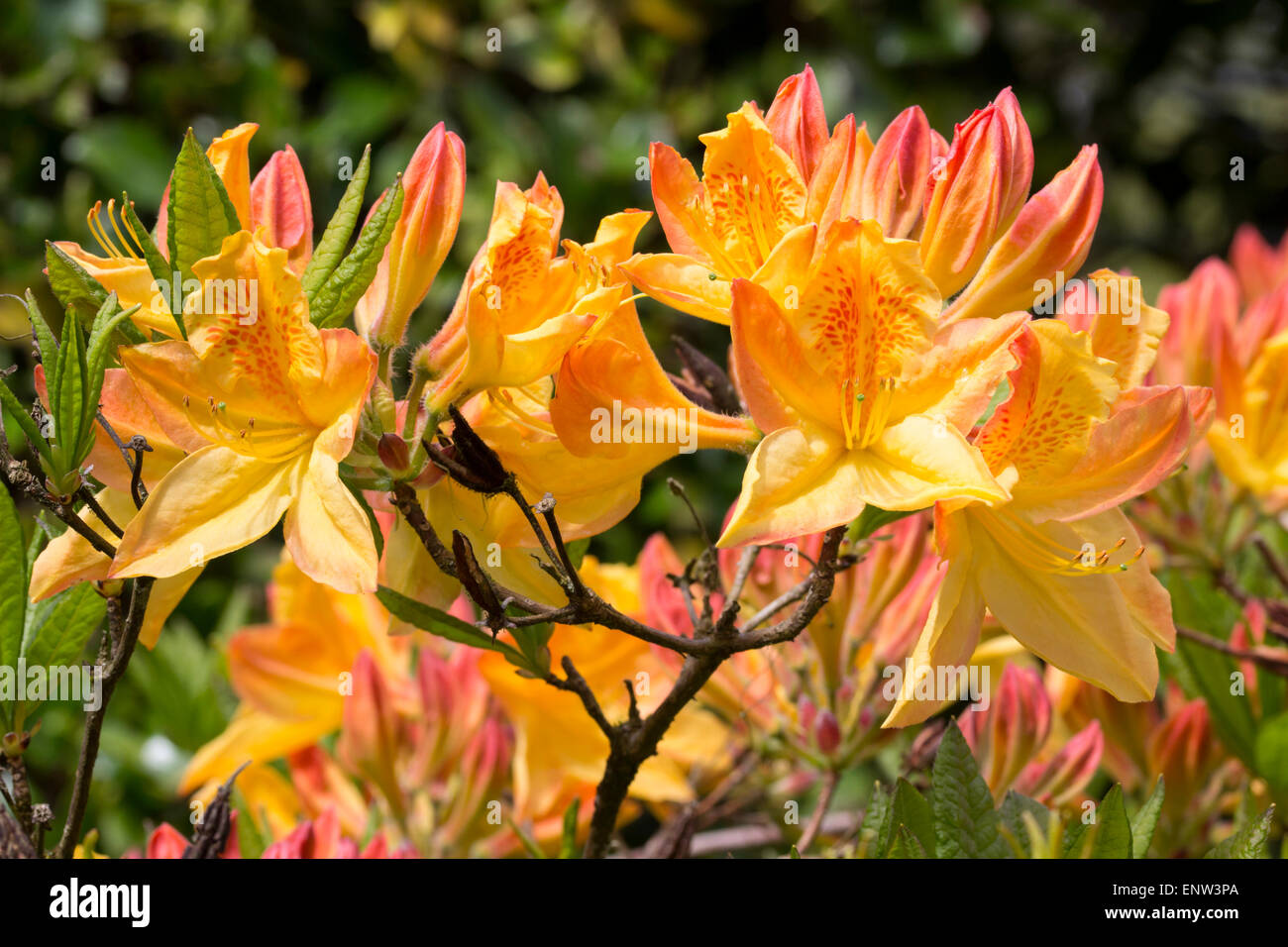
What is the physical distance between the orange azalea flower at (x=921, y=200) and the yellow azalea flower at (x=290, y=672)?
0.62 m

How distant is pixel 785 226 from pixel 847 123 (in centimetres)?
7

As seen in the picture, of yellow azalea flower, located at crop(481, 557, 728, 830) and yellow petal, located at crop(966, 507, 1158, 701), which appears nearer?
yellow petal, located at crop(966, 507, 1158, 701)

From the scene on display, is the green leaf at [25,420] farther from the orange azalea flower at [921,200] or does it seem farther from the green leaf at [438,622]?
the orange azalea flower at [921,200]

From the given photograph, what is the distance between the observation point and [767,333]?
2.20ft

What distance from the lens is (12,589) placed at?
31.0 inches

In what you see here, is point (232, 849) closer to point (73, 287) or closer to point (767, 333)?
point (73, 287)

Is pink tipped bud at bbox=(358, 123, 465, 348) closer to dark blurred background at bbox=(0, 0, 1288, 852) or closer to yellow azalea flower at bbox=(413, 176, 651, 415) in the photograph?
yellow azalea flower at bbox=(413, 176, 651, 415)

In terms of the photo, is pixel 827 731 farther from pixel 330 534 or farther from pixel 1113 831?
pixel 330 534

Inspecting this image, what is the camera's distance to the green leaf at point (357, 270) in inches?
26.8

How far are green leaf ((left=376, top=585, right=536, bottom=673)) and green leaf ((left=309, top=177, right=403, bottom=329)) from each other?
164mm

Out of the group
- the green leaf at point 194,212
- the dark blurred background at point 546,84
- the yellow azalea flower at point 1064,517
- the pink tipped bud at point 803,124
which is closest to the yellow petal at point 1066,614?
the yellow azalea flower at point 1064,517

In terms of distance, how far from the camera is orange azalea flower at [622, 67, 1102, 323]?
72cm

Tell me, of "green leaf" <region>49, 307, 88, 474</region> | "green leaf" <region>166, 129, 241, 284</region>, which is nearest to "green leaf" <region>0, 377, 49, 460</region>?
"green leaf" <region>49, 307, 88, 474</region>

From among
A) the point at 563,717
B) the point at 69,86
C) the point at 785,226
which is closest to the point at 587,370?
the point at 785,226
